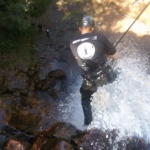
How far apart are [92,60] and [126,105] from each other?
7.15 ft

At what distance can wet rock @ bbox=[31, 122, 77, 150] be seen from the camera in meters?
4.83

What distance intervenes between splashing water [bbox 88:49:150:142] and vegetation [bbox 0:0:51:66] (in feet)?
9.58

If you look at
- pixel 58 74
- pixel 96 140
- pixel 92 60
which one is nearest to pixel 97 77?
pixel 92 60

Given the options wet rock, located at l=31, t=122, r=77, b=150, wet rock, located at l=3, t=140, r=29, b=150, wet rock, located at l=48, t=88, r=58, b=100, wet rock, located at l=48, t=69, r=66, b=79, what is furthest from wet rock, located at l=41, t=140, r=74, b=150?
wet rock, located at l=48, t=69, r=66, b=79

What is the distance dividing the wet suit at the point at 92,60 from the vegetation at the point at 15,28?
2655 mm

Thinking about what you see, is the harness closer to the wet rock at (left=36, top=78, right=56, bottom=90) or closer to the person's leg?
the person's leg

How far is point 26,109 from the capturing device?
6.16 m

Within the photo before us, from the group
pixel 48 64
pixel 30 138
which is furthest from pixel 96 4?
pixel 30 138

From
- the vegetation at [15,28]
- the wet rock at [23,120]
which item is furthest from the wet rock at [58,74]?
the wet rock at [23,120]

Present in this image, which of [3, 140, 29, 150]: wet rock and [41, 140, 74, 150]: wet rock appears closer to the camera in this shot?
[41, 140, 74, 150]: wet rock

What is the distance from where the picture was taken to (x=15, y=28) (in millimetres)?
7223

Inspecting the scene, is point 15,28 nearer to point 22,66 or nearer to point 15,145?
point 22,66

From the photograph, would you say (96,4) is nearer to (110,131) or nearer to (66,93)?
(66,93)

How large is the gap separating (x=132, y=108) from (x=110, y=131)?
3.57ft
